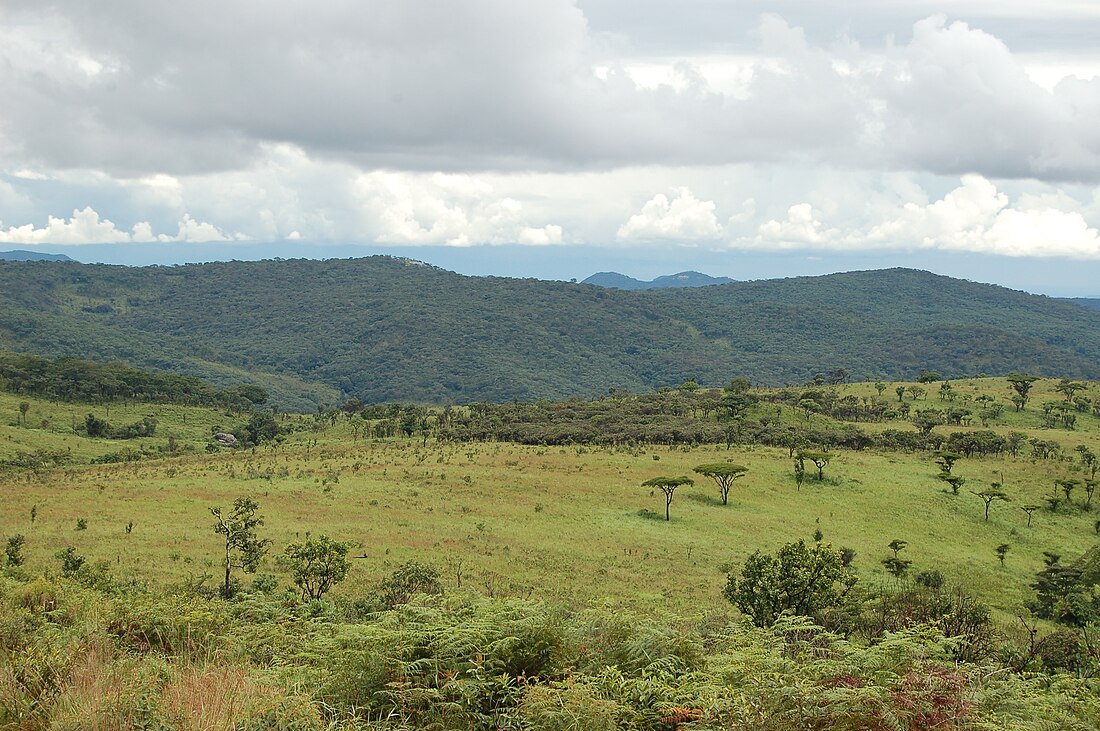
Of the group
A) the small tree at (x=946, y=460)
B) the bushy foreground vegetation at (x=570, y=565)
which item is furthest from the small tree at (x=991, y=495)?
the small tree at (x=946, y=460)

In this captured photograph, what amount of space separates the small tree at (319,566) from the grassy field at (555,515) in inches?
47.8

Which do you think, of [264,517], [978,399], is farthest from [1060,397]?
[264,517]

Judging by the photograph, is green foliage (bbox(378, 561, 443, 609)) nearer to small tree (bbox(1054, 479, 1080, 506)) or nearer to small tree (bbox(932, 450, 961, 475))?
small tree (bbox(932, 450, 961, 475))

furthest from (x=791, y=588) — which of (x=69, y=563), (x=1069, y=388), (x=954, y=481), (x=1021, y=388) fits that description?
(x=1069, y=388)

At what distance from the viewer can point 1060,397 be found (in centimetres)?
7525

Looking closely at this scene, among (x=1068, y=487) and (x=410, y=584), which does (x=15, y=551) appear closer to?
(x=410, y=584)

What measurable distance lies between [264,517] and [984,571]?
32590 millimetres

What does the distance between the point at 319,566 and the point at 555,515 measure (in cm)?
1638

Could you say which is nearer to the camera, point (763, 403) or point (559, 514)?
point (559, 514)

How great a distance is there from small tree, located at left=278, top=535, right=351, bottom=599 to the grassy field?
1213mm

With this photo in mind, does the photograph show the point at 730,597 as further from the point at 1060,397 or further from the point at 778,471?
the point at 1060,397

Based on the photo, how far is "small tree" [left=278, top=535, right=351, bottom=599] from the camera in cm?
2228

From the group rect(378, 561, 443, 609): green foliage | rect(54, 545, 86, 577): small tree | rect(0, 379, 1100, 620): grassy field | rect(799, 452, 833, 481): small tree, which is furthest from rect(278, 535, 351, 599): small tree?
rect(799, 452, 833, 481): small tree

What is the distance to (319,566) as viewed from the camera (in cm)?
2253
